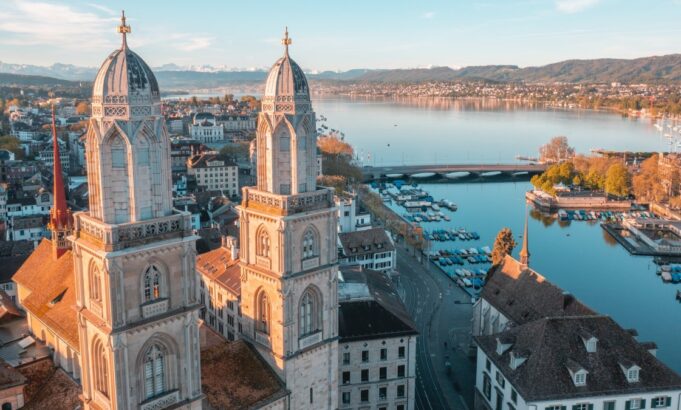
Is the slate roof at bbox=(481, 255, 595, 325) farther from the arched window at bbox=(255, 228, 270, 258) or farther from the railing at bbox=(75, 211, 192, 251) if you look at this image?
the railing at bbox=(75, 211, 192, 251)

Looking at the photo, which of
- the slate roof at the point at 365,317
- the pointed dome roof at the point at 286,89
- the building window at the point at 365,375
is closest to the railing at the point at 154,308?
the pointed dome roof at the point at 286,89

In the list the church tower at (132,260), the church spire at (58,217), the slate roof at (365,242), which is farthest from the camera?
the slate roof at (365,242)

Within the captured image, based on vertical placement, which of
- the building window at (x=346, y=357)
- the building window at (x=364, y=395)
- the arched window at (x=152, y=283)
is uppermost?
the arched window at (x=152, y=283)

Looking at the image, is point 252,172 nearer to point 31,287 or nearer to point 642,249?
point 642,249

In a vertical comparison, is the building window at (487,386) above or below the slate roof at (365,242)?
below

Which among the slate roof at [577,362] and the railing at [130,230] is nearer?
the railing at [130,230]

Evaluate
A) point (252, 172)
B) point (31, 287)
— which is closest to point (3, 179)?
point (252, 172)

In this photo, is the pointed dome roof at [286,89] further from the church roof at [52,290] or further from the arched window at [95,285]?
the church roof at [52,290]
